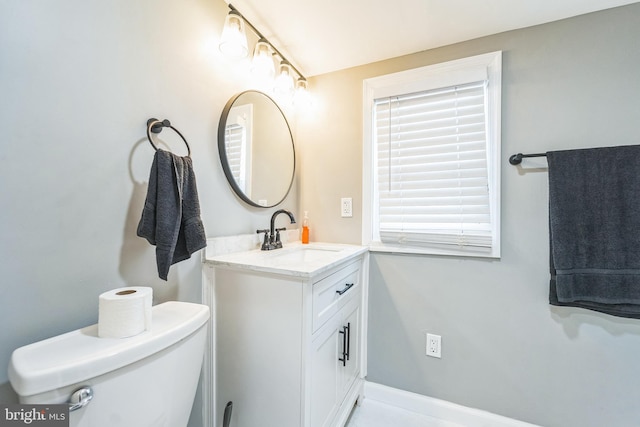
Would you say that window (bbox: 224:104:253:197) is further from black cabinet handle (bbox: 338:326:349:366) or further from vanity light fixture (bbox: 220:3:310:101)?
black cabinet handle (bbox: 338:326:349:366)

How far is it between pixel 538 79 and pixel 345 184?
3.83 ft

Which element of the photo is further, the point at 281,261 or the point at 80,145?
the point at 281,261

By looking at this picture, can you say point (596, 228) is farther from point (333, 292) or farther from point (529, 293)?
point (333, 292)

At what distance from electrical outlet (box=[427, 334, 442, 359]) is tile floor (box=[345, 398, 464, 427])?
1.16ft

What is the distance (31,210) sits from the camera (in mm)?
673

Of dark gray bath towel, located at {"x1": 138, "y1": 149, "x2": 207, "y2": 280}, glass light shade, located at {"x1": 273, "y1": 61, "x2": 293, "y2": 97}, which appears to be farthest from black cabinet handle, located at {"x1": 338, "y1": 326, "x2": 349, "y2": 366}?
glass light shade, located at {"x1": 273, "y1": 61, "x2": 293, "y2": 97}

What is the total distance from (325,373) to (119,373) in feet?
2.60

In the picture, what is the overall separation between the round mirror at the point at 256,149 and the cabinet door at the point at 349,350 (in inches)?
31.4

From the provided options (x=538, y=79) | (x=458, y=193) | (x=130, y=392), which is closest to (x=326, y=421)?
(x=130, y=392)

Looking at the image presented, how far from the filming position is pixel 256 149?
1494 mm

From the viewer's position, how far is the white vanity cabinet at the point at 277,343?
0.98 m

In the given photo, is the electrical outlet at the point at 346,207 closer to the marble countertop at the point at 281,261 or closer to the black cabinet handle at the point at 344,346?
the marble countertop at the point at 281,261

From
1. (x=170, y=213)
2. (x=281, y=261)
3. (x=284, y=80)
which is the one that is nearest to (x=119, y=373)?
(x=170, y=213)

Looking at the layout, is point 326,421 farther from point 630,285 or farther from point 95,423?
point 630,285
